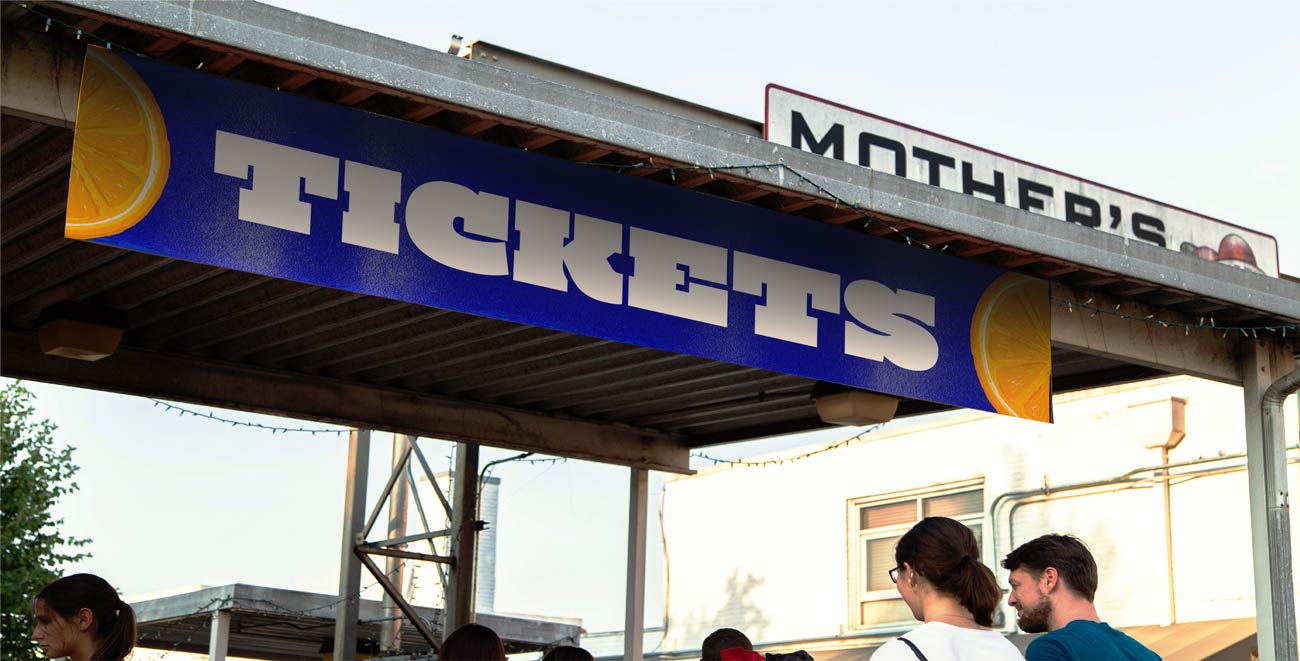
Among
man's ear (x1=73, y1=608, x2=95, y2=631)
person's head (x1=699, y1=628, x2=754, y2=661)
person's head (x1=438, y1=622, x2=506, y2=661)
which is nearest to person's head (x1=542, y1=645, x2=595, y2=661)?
person's head (x1=699, y1=628, x2=754, y2=661)

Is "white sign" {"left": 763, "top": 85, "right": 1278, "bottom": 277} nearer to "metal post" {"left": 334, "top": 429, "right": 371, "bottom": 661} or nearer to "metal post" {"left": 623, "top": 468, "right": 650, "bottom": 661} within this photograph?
"metal post" {"left": 623, "top": 468, "right": 650, "bottom": 661}

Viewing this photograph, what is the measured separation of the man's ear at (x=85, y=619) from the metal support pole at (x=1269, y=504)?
7.24m

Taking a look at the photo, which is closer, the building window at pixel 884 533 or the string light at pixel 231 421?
the string light at pixel 231 421

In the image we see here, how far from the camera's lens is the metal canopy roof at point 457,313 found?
655 centimetres

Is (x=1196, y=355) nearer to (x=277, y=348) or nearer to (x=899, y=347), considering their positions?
(x=899, y=347)

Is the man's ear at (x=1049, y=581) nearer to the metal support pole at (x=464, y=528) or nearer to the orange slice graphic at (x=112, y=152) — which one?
the orange slice graphic at (x=112, y=152)

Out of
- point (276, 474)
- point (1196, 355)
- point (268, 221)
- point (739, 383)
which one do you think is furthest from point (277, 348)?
point (276, 474)

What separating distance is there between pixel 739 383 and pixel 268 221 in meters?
5.54

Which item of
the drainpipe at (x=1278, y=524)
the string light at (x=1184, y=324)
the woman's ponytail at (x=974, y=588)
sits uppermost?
the string light at (x=1184, y=324)

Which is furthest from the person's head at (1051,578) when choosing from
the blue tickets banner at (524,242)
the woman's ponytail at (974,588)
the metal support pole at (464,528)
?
the metal support pole at (464,528)

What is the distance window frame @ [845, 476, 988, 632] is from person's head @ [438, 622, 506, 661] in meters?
15.7

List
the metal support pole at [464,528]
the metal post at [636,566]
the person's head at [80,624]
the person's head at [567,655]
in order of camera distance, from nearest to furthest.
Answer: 1. the person's head at [80,624]
2. the person's head at [567,655]
3. the metal post at [636,566]
4. the metal support pole at [464,528]

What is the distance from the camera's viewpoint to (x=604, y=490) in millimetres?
25891

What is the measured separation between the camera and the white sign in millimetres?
9117
